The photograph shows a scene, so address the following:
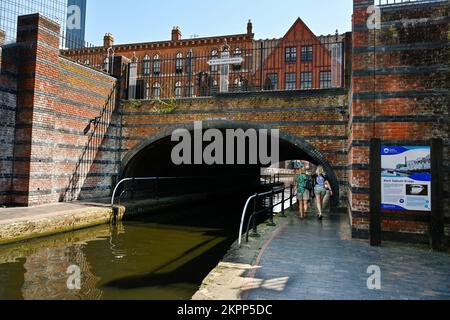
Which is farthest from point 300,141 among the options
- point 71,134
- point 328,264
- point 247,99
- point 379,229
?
point 71,134

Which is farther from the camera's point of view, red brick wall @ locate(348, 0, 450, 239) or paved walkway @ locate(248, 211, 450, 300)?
red brick wall @ locate(348, 0, 450, 239)

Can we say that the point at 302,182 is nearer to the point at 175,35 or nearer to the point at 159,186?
the point at 159,186

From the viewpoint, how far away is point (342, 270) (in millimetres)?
4969

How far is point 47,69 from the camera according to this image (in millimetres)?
10867

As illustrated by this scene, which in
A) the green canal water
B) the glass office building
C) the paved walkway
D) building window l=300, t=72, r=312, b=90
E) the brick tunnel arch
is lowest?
the green canal water

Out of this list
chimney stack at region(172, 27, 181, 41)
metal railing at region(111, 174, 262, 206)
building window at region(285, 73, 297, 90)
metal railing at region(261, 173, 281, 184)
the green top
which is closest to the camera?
the green top

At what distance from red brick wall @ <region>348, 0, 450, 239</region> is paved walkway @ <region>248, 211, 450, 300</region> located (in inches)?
38.4

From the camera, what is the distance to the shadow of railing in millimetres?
12188

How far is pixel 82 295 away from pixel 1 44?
8.97 m

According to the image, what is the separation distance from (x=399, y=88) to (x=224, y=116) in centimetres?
667

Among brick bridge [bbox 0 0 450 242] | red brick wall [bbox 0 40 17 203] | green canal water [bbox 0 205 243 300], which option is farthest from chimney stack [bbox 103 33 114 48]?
green canal water [bbox 0 205 243 300]

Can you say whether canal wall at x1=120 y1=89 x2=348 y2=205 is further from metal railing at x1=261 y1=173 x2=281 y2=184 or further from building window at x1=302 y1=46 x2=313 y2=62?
building window at x1=302 y1=46 x2=313 y2=62
